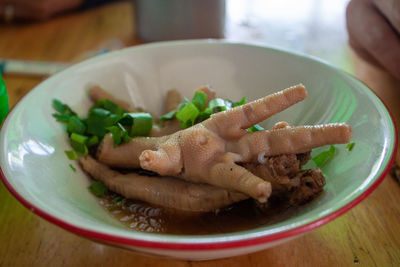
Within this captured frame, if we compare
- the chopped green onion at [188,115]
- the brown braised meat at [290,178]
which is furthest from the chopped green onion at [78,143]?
the brown braised meat at [290,178]

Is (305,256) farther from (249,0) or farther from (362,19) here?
(249,0)

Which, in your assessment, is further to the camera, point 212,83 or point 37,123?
point 212,83

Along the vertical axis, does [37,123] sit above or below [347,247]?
above

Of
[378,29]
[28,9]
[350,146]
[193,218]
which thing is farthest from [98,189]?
[28,9]

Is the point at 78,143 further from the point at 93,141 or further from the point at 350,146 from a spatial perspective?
the point at 350,146

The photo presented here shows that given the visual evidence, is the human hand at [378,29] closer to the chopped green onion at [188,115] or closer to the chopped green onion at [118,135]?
the chopped green onion at [188,115]

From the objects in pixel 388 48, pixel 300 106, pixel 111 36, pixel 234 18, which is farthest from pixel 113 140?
pixel 234 18
